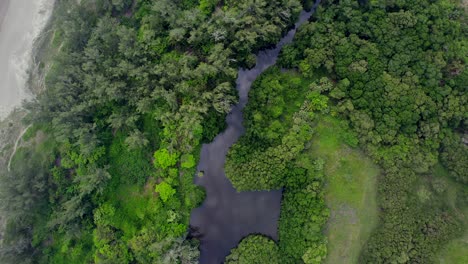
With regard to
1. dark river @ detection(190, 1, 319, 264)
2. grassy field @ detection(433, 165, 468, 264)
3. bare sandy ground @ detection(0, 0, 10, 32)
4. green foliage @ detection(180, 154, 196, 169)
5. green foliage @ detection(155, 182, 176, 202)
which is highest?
bare sandy ground @ detection(0, 0, 10, 32)

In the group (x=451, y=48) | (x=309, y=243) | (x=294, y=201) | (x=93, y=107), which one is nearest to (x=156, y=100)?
(x=93, y=107)

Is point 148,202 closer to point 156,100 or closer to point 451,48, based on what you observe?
point 156,100

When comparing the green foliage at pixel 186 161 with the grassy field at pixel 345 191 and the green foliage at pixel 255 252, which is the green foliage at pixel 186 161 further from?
the grassy field at pixel 345 191

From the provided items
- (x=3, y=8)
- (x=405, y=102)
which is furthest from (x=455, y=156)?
(x=3, y=8)

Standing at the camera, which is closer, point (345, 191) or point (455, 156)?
point (455, 156)

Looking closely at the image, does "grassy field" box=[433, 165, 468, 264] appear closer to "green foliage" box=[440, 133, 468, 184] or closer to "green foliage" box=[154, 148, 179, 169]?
"green foliage" box=[440, 133, 468, 184]

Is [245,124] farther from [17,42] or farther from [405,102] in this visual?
[17,42]

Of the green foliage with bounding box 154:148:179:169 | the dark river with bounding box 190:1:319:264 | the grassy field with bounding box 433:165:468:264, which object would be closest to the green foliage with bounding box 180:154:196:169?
the green foliage with bounding box 154:148:179:169
